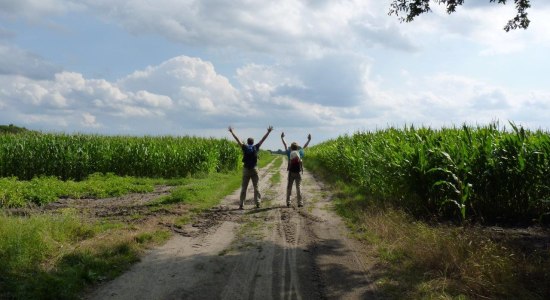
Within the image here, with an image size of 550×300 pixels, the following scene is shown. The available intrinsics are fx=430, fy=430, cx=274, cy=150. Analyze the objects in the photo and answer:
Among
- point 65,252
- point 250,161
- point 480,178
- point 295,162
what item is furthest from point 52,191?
point 480,178

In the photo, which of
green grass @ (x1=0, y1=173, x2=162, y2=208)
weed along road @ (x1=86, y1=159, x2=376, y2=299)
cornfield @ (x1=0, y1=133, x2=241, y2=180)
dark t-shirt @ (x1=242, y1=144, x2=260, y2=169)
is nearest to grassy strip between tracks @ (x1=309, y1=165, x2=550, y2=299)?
weed along road @ (x1=86, y1=159, x2=376, y2=299)

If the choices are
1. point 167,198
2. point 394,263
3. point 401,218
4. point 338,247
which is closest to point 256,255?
point 338,247

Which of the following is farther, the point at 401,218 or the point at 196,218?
the point at 196,218

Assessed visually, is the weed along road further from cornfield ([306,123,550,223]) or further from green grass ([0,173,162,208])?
green grass ([0,173,162,208])

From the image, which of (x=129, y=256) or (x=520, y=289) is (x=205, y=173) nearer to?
(x=129, y=256)

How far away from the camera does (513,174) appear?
10.6 m

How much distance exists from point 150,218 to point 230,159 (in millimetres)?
22767

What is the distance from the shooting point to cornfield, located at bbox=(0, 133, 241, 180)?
2622 centimetres

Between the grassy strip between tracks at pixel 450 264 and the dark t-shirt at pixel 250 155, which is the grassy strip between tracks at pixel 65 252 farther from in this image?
the grassy strip between tracks at pixel 450 264

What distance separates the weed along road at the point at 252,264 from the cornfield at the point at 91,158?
15521 mm

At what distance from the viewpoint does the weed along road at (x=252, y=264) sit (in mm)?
6594

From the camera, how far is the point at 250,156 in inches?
591

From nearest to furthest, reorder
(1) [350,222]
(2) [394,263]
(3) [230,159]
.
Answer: (2) [394,263], (1) [350,222], (3) [230,159]

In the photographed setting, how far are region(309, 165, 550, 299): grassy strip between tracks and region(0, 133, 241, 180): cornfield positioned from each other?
63.3 feet
